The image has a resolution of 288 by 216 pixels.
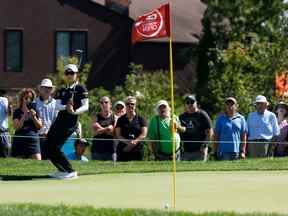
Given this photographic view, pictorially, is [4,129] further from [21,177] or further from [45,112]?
[21,177]

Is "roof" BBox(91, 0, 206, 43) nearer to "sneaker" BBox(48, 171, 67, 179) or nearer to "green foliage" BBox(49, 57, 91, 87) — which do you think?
"green foliage" BBox(49, 57, 91, 87)

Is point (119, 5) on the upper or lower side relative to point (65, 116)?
upper

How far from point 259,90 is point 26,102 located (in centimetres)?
1210

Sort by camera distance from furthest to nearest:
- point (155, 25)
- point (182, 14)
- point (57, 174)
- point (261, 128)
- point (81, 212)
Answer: point (182, 14), point (261, 128), point (57, 174), point (155, 25), point (81, 212)

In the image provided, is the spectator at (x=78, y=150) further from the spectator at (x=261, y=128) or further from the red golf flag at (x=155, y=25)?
the red golf flag at (x=155, y=25)

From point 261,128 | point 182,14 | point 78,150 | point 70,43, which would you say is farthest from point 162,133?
point 182,14

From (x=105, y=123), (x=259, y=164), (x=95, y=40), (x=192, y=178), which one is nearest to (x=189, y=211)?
(x=192, y=178)

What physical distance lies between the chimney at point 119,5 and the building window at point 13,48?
4.56 meters

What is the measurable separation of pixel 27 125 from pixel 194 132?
3.03 metres

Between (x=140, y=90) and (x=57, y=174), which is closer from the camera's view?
(x=57, y=174)

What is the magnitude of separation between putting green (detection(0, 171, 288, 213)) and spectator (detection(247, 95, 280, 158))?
10.3 ft

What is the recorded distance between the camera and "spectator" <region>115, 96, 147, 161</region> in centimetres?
1656

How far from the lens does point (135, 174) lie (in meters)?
14.1

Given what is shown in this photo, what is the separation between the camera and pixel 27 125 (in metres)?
16.5
